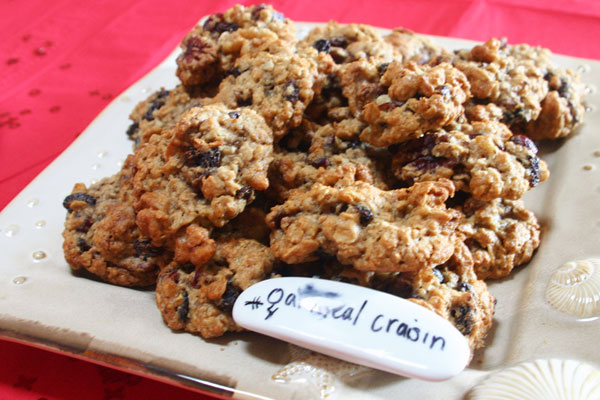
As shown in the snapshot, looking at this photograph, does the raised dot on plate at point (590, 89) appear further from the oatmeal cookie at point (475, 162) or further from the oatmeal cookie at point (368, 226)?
the oatmeal cookie at point (368, 226)

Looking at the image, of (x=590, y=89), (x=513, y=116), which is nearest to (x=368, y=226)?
(x=513, y=116)

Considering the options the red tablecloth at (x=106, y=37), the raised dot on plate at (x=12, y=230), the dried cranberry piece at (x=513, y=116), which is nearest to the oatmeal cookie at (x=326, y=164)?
the dried cranberry piece at (x=513, y=116)

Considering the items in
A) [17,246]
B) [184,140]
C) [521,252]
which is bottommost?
[17,246]

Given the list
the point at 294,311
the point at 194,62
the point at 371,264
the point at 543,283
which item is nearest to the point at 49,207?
the point at 194,62

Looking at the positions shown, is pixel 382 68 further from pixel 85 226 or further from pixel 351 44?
pixel 85 226

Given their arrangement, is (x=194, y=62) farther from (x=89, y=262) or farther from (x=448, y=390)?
(x=448, y=390)
